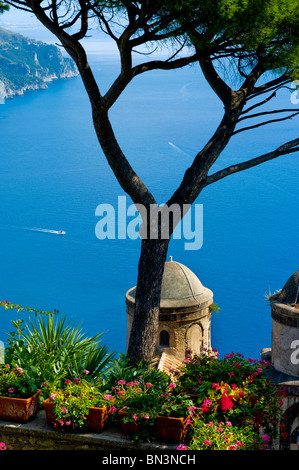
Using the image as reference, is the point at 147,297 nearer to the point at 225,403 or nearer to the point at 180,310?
the point at 225,403

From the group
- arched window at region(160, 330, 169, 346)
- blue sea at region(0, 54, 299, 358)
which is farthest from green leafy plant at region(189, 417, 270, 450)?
blue sea at region(0, 54, 299, 358)

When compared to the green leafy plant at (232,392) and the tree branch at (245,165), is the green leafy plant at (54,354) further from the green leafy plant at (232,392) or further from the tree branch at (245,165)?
the tree branch at (245,165)

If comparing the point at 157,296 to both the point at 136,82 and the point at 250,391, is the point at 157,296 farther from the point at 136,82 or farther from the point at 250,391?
the point at 136,82

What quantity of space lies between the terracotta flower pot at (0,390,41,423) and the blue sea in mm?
38309

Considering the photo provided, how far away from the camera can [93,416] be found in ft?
15.0

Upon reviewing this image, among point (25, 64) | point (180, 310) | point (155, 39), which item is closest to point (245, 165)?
point (155, 39)

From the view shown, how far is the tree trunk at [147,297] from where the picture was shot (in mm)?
6449

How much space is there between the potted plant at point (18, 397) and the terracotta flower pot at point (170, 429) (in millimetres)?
1045

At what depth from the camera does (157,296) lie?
6531 mm

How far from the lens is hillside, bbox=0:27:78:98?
345 ft

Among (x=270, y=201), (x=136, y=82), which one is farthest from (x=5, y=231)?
(x=136, y=82)

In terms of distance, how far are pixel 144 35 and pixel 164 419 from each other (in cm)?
397

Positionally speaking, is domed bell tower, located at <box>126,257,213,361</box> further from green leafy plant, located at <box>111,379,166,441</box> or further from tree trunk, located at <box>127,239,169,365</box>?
green leafy plant, located at <box>111,379,166,441</box>

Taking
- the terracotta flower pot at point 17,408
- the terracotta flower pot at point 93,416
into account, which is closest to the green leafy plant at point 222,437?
the terracotta flower pot at point 93,416
